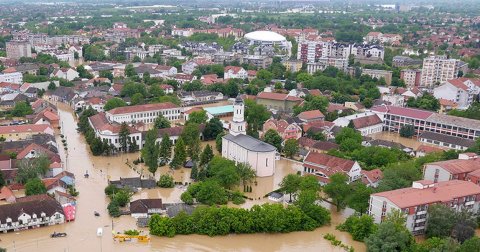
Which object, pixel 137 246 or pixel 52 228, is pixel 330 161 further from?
pixel 52 228

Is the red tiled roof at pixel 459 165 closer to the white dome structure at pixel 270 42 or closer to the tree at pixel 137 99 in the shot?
the tree at pixel 137 99

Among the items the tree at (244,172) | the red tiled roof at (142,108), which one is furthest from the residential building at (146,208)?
the red tiled roof at (142,108)

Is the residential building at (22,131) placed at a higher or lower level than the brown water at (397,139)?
higher

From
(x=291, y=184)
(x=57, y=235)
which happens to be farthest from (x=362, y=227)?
(x=57, y=235)

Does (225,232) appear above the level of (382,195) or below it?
below

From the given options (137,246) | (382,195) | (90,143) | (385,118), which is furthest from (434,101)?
(137,246)

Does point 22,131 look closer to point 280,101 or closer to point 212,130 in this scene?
point 212,130
